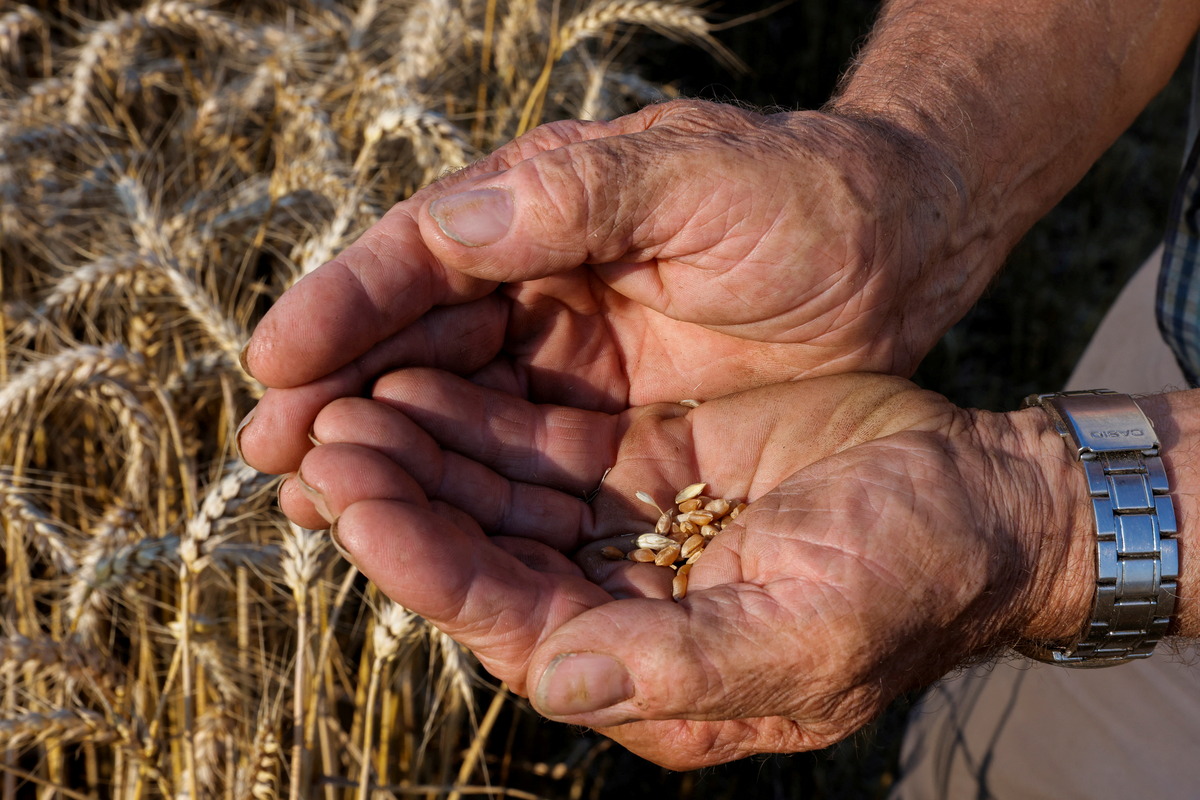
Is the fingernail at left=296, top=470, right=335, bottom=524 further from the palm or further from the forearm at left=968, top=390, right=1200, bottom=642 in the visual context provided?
the forearm at left=968, top=390, right=1200, bottom=642

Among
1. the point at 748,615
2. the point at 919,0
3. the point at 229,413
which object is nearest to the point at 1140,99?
the point at 919,0

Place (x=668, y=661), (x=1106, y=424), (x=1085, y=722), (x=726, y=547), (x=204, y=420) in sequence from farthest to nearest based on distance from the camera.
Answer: (x=204, y=420)
(x=1085, y=722)
(x=1106, y=424)
(x=726, y=547)
(x=668, y=661)

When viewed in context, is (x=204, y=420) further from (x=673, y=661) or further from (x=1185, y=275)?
(x=1185, y=275)

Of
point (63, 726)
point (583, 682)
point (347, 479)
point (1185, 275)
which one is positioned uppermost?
point (1185, 275)

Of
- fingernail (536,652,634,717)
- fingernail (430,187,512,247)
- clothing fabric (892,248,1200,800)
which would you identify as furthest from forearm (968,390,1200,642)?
fingernail (430,187,512,247)

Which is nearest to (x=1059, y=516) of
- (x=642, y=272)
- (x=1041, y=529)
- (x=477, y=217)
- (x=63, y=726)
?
(x=1041, y=529)

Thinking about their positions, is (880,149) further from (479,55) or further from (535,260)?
(479,55)

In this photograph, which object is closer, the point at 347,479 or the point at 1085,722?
the point at 347,479
